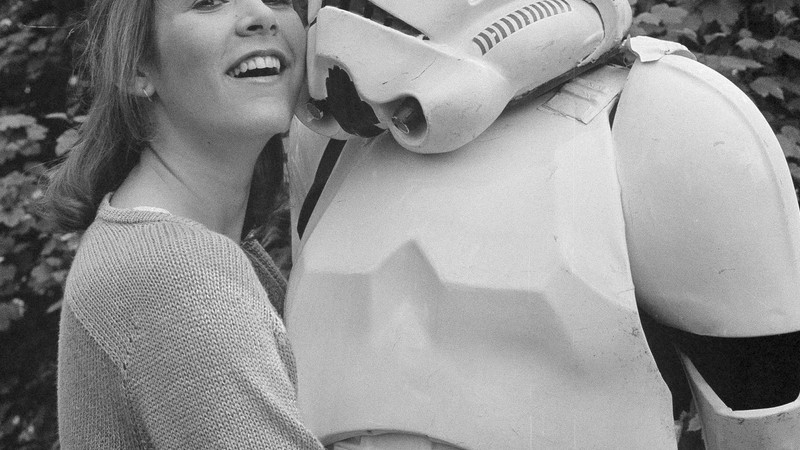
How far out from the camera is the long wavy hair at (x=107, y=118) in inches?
70.7

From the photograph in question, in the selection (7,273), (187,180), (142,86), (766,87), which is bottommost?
(7,273)

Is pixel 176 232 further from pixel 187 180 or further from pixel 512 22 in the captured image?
pixel 512 22

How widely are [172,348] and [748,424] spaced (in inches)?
30.7

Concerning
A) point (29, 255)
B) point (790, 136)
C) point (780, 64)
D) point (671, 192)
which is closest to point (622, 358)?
point (671, 192)

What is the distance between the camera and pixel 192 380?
4.83 feet

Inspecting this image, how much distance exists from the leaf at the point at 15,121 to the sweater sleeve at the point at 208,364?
2.45m

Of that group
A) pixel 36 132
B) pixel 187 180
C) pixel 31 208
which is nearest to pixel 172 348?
pixel 187 180

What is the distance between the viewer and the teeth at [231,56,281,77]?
5.65ft

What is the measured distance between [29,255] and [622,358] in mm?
2861

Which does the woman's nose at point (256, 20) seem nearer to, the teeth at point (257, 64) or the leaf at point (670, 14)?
the teeth at point (257, 64)

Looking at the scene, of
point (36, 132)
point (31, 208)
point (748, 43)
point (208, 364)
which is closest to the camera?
point (208, 364)

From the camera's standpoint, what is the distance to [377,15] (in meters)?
1.66

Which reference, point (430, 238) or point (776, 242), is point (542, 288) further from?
point (776, 242)

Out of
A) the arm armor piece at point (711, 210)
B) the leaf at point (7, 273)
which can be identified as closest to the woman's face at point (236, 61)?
the arm armor piece at point (711, 210)
